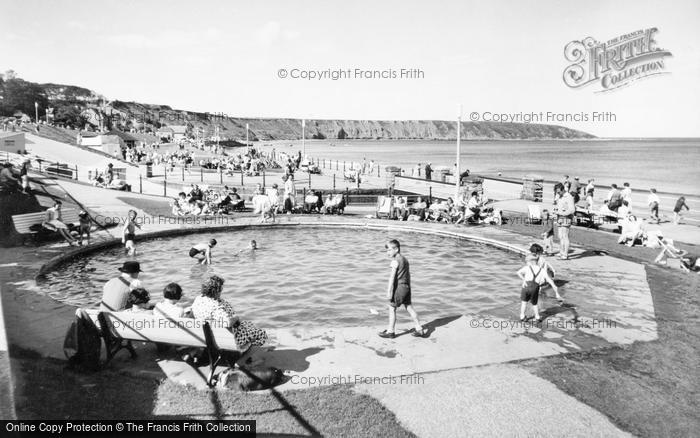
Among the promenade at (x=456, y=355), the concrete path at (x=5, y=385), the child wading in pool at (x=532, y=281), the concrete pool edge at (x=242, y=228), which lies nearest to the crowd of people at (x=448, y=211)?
the concrete pool edge at (x=242, y=228)

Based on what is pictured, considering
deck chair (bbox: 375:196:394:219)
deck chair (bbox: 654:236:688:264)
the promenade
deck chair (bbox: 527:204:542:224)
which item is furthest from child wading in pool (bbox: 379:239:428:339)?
deck chair (bbox: 527:204:542:224)

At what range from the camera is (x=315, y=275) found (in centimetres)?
1351

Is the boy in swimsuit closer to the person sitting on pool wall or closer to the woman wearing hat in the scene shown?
the person sitting on pool wall

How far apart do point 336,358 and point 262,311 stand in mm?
3433

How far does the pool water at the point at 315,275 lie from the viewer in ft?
35.0

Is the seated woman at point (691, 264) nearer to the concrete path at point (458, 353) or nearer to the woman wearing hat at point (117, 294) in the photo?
the concrete path at point (458, 353)

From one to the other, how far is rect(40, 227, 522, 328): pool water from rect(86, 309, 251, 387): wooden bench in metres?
2.77

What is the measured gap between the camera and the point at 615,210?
22547 millimetres

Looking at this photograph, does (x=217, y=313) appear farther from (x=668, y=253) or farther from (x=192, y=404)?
(x=668, y=253)

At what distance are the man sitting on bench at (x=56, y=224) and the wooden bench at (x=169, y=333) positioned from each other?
950 centimetres

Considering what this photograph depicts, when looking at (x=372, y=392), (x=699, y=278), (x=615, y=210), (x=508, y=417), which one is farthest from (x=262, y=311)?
(x=615, y=210)

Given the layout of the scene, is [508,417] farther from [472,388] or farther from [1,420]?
[1,420]

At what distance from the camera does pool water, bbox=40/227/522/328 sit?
10664mm

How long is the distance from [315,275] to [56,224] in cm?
839
